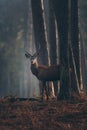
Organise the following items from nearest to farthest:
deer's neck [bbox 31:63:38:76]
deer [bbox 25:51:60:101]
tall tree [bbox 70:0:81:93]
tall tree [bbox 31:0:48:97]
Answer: deer [bbox 25:51:60:101]
tall tree [bbox 70:0:81:93]
deer's neck [bbox 31:63:38:76]
tall tree [bbox 31:0:48:97]

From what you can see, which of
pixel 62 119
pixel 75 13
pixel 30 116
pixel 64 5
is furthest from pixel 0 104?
pixel 75 13

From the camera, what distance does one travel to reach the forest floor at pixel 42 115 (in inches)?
407

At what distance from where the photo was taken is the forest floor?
1034 centimetres

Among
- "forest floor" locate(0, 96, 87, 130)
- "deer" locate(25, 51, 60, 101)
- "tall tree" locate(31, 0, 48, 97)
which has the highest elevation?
"tall tree" locate(31, 0, 48, 97)

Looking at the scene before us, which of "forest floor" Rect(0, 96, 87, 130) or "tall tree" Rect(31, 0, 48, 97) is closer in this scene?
"forest floor" Rect(0, 96, 87, 130)

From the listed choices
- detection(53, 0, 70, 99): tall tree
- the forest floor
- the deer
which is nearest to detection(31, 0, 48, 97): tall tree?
the deer

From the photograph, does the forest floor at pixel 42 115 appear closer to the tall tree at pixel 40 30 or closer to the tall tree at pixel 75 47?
the tall tree at pixel 75 47

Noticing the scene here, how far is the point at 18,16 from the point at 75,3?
27508mm

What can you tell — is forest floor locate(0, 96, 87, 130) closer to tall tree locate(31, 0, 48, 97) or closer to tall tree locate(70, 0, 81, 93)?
tall tree locate(70, 0, 81, 93)

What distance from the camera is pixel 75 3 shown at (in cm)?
1764

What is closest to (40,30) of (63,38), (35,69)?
(35,69)

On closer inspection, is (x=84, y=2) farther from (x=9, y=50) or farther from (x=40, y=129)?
(x=40, y=129)

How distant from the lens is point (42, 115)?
37.0 feet

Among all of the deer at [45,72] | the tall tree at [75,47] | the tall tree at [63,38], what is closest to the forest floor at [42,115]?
the tall tree at [63,38]
